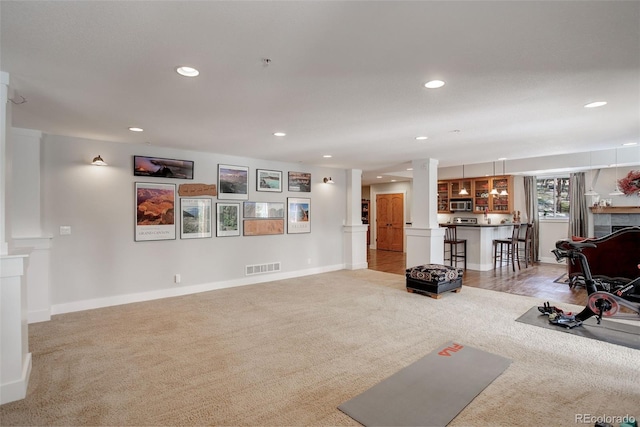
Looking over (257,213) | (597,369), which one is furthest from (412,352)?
(257,213)

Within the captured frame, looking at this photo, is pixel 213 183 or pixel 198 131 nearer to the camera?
pixel 198 131

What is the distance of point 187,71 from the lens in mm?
2426

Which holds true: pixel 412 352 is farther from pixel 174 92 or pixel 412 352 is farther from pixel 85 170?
pixel 85 170

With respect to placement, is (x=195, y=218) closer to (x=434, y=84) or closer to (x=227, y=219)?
(x=227, y=219)

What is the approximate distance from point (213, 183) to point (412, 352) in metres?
4.27

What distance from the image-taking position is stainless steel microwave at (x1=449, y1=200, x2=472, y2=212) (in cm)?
979

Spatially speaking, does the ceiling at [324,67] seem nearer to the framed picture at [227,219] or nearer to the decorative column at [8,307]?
the decorative column at [8,307]

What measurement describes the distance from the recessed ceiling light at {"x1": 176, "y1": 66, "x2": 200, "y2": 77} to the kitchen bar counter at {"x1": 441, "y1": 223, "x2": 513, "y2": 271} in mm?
7170

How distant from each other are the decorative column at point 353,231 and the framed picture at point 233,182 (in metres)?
2.71

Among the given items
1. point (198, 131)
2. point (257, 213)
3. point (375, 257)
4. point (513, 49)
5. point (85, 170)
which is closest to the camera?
point (513, 49)

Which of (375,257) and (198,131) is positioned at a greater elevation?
(198,131)

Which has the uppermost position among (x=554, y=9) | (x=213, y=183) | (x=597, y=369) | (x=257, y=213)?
(x=554, y=9)

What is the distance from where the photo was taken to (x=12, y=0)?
63.2 inches

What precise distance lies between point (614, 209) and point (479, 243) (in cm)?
309
